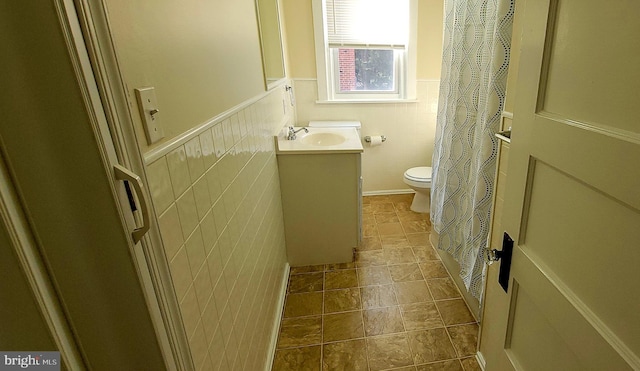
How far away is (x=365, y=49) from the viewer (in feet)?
9.88

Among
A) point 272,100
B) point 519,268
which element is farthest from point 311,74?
point 519,268

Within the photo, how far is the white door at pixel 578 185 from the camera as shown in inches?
19.2

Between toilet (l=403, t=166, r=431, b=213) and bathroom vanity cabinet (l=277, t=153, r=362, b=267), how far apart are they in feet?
2.88

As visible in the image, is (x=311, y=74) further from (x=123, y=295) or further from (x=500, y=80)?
(x=123, y=295)

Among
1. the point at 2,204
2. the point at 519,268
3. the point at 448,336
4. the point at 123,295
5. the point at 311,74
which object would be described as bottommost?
the point at 448,336

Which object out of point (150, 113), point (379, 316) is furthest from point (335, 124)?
point (150, 113)

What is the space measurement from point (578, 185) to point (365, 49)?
2.74 metres

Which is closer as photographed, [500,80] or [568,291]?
[568,291]

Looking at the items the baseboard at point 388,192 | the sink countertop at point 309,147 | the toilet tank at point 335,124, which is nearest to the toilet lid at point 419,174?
the baseboard at point 388,192

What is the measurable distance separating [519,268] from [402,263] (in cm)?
151

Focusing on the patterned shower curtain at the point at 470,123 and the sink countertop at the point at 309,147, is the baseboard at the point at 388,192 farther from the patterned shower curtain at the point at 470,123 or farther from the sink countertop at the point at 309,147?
the patterned shower curtain at the point at 470,123

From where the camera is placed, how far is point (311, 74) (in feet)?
9.93

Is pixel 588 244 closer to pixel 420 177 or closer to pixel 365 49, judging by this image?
pixel 420 177

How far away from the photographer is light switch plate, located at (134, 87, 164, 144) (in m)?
0.64
